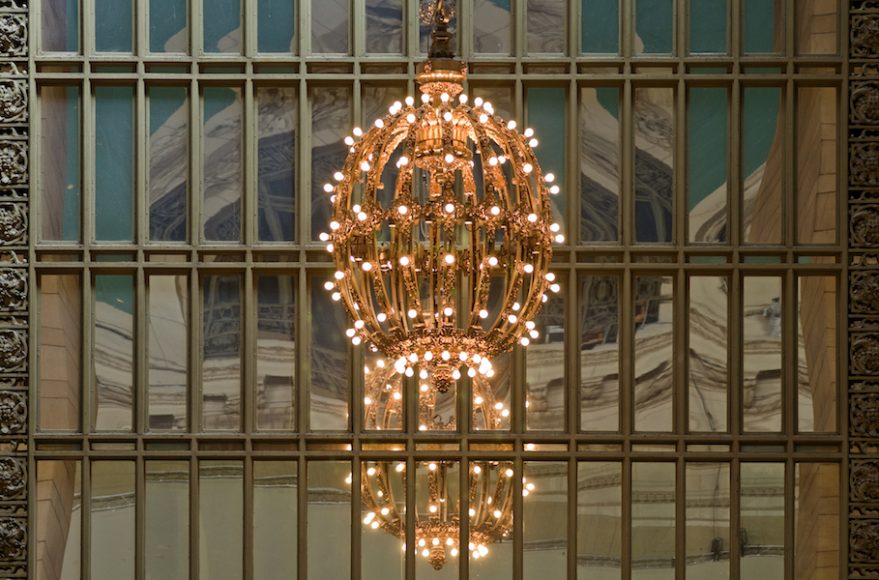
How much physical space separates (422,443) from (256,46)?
3019mm

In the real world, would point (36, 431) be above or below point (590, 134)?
below

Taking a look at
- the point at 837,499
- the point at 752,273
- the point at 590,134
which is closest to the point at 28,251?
the point at 590,134

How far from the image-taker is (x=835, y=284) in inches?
392

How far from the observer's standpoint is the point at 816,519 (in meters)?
9.92

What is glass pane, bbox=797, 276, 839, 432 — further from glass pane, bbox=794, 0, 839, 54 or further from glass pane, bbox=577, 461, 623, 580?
glass pane, bbox=794, 0, 839, 54

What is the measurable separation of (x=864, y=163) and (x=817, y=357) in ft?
4.53

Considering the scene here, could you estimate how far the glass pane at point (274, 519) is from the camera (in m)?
9.95

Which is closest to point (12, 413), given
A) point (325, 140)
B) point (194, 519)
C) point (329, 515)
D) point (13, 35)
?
point (194, 519)

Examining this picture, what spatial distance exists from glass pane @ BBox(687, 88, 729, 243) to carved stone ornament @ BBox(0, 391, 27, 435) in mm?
4793

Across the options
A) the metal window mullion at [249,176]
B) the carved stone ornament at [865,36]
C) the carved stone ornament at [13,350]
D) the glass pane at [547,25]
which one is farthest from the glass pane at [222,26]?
the carved stone ornament at [865,36]

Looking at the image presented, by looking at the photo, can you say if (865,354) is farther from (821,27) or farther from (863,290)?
(821,27)

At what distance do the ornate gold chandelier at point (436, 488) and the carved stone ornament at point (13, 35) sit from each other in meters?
3.32

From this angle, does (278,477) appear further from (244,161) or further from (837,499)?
(837,499)

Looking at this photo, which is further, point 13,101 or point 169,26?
point 169,26
